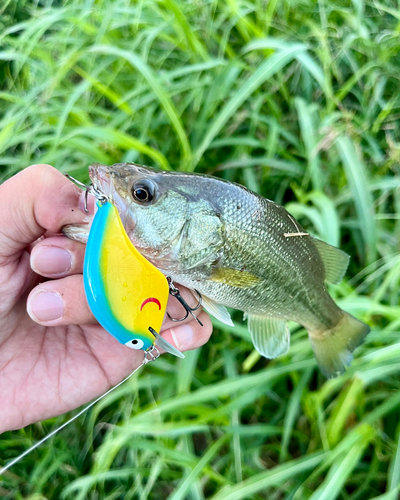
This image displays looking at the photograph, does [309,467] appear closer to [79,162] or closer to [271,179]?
[271,179]

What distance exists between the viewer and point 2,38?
1.74 m

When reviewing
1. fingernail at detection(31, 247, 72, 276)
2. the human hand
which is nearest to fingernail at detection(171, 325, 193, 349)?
the human hand

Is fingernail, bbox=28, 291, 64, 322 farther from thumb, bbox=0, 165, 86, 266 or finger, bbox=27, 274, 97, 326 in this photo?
thumb, bbox=0, 165, 86, 266

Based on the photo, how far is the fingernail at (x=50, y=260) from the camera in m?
0.94

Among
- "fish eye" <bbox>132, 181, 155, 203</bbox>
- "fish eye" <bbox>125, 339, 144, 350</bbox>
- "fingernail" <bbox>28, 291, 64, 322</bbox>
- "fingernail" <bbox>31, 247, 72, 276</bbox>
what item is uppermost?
"fish eye" <bbox>132, 181, 155, 203</bbox>

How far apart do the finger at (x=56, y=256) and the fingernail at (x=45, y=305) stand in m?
0.06

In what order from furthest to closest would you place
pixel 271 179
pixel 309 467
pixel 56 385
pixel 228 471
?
pixel 271 179, pixel 228 471, pixel 309 467, pixel 56 385

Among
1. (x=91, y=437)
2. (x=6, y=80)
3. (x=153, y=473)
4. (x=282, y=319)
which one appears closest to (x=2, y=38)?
(x=6, y=80)

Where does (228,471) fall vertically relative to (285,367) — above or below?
below

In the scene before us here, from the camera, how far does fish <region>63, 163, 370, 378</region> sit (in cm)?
93

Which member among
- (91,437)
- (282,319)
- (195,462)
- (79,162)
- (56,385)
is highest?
(282,319)

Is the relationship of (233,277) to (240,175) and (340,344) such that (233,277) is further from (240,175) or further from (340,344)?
(240,175)

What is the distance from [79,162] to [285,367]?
52.8 inches

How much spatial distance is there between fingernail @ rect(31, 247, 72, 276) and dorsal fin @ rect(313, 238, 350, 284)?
701 mm
